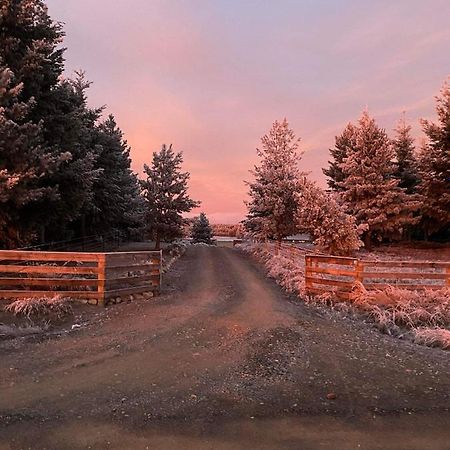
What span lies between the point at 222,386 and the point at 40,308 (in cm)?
494

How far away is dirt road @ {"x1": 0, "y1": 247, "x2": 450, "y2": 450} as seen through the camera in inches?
146

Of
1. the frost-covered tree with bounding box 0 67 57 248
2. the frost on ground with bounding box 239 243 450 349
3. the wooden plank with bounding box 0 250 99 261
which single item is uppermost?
the frost-covered tree with bounding box 0 67 57 248

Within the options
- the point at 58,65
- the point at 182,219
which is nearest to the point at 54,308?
the point at 58,65

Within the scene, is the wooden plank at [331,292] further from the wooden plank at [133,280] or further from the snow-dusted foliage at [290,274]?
the wooden plank at [133,280]

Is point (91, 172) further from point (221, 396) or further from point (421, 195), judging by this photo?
point (421, 195)

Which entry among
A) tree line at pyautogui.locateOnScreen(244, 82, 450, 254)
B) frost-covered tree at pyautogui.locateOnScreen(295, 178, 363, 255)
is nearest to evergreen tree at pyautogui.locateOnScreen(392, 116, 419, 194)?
tree line at pyautogui.locateOnScreen(244, 82, 450, 254)

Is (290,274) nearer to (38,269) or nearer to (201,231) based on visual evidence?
(38,269)

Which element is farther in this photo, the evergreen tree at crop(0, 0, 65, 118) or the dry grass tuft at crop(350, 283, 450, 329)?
the evergreen tree at crop(0, 0, 65, 118)

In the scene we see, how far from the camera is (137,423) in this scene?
3918 millimetres

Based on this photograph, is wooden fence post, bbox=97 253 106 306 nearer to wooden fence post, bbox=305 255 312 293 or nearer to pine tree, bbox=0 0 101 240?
pine tree, bbox=0 0 101 240

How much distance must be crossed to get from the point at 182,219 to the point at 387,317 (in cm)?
1670

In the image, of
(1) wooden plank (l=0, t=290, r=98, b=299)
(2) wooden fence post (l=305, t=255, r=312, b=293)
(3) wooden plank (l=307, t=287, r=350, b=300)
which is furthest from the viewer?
(2) wooden fence post (l=305, t=255, r=312, b=293)

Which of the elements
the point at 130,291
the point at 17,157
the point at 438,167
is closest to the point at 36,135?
the point at 17,157

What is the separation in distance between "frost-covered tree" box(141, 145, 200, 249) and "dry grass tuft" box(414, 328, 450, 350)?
1760 cm
